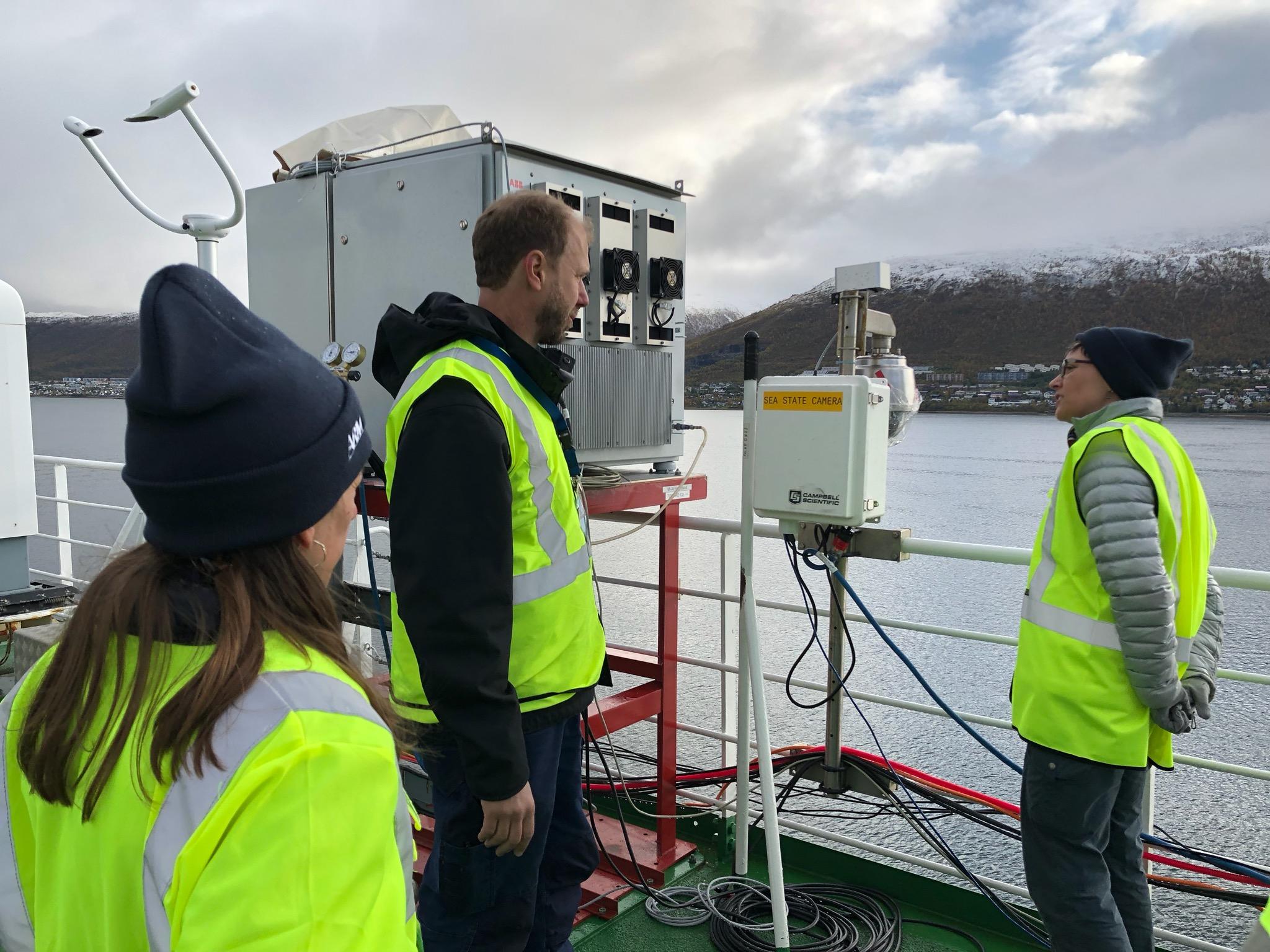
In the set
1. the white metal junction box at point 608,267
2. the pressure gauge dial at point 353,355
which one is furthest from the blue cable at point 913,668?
the pressure gauge dial at point 353,355

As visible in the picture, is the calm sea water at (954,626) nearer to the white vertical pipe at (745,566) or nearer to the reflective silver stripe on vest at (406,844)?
the white vertical pipe at (745,566)

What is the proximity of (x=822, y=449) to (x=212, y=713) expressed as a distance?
161cm

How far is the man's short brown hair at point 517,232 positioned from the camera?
4.87 feet

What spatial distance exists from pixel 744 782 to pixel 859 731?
194 centimetres

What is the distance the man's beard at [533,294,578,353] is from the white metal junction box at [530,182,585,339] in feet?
1.52

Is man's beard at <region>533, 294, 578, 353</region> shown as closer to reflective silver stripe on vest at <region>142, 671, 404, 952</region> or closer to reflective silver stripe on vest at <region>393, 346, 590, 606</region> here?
reflective silver stripe on vest at <region>393, 346, 590, 606</region>

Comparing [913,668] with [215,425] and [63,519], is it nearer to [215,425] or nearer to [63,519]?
[215,425]

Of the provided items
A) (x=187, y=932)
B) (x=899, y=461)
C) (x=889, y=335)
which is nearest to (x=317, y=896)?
(x=187, y=932)

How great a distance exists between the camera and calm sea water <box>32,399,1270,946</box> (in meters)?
2.55

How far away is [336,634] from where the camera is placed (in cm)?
63

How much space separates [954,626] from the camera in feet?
7.28

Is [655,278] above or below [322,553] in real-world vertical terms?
above

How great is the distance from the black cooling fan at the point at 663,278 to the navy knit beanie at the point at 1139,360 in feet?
3.43

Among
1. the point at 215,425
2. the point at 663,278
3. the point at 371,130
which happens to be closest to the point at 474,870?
the point at 215,425
